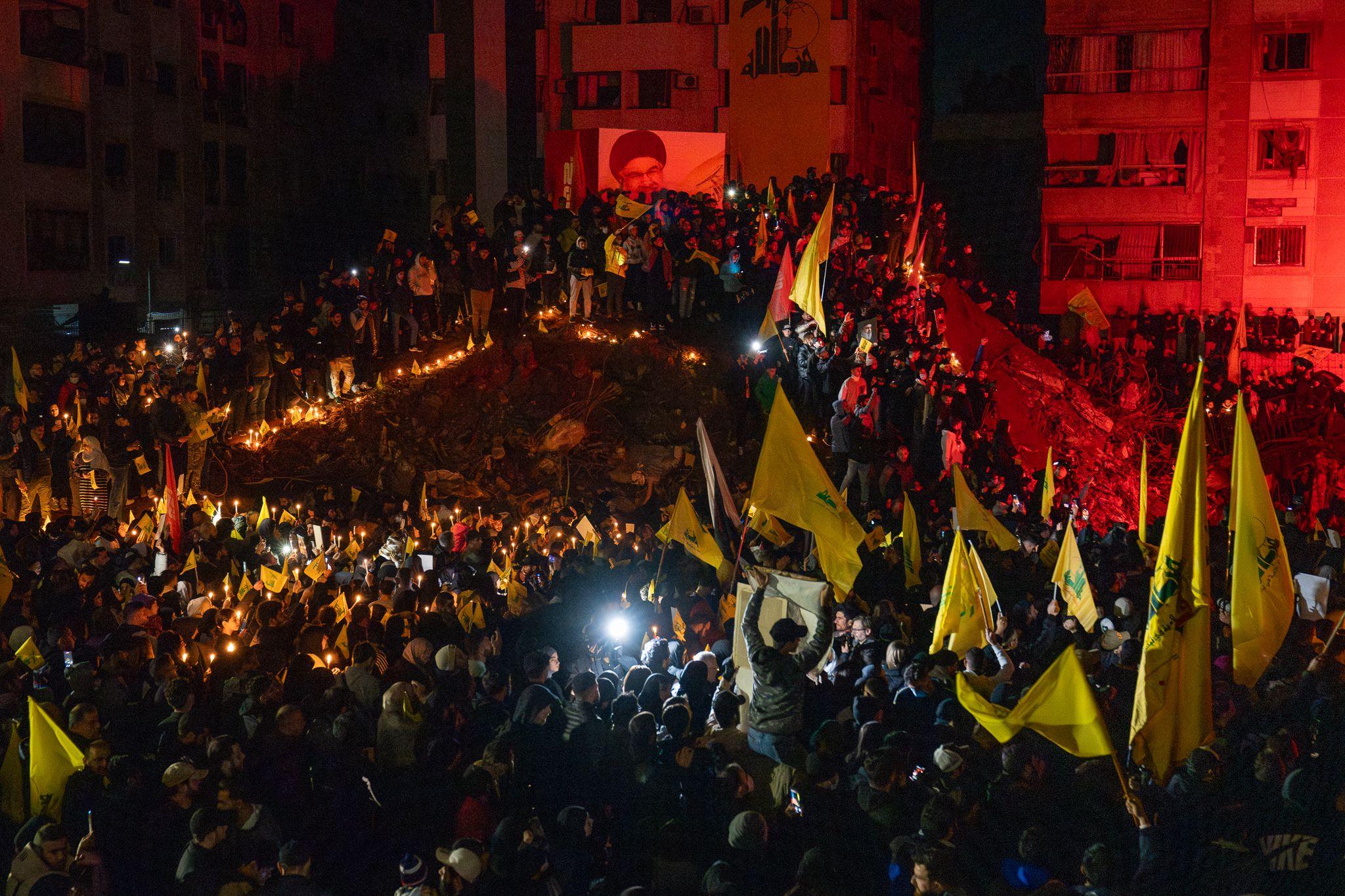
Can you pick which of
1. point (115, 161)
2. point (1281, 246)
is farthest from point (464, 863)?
point (115, 161)

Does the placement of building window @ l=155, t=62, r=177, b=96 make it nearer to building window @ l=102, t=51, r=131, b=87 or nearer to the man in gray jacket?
building window @ l=102, t=51, r=131, b=87

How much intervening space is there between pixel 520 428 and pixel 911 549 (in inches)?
315

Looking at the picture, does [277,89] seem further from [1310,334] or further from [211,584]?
[211,584]

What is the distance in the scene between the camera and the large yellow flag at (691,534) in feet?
39.5

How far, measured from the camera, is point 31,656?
9.45 meters

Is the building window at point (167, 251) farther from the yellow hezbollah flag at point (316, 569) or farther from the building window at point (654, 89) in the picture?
the yellow hezbollah flag at point (316, 569)

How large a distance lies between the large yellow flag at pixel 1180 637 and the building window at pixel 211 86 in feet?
119

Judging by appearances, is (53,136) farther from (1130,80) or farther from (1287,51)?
(1287,51)

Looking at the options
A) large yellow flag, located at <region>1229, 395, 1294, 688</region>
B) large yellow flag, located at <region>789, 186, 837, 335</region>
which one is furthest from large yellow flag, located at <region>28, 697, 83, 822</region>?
large yellow flag, located at <region>789, 186, 837, 335</region>

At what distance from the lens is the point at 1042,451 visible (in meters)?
22.1

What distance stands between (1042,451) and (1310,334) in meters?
11.7

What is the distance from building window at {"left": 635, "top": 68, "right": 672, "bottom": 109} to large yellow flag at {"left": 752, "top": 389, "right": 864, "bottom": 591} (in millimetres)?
25364

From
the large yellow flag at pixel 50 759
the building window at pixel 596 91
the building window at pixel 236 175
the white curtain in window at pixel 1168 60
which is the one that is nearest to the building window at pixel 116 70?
the building window at pixel 236 175

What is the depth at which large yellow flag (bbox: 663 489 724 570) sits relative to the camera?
39.5ft
